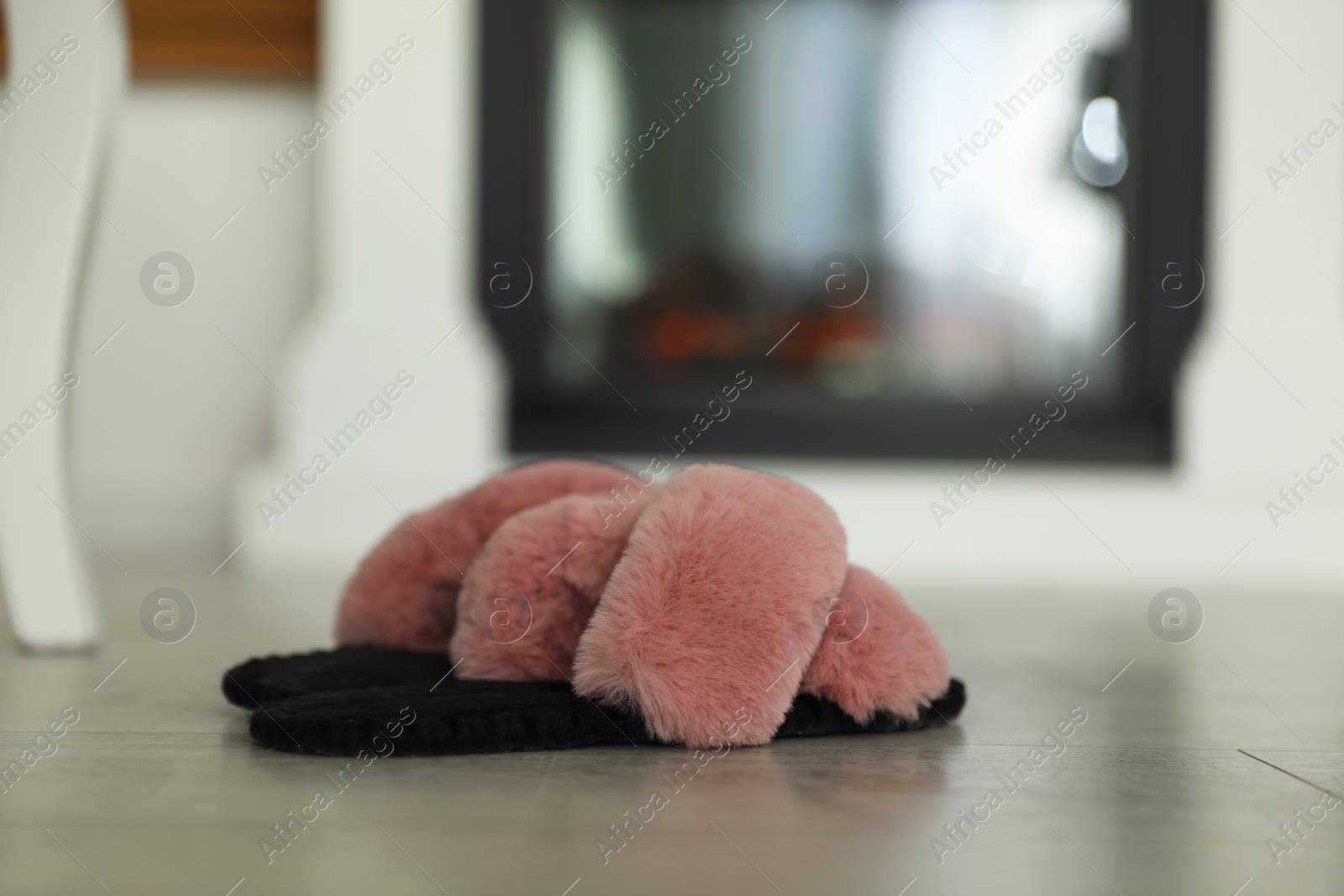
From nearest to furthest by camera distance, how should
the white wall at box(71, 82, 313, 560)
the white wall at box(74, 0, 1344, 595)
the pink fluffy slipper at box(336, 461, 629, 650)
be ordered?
the pink fluffy slipper at box(336, 461, 629, 650)
the white wall at box(74, 0, 1344, 595)
the white wall at box(71, 82, 313, 560)

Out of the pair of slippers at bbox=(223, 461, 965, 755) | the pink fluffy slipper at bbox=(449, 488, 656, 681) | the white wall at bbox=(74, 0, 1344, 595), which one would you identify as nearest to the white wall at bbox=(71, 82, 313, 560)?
the white wall at bbox=(74, 0, 1344, 595)

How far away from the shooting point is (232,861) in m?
0.52

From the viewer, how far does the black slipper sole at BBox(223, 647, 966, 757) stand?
70cm

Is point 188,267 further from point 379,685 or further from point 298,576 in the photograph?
point 379,685

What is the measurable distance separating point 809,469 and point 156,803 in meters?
1.73

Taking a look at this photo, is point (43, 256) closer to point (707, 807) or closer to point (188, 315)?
point (707, 807)

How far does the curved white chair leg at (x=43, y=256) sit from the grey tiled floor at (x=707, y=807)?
108 millimetres

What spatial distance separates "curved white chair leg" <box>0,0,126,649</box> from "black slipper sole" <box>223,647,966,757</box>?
1.01 ft

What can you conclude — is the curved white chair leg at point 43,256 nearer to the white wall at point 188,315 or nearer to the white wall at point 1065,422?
the white wall at point 1065,422

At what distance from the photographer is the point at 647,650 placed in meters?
0.72

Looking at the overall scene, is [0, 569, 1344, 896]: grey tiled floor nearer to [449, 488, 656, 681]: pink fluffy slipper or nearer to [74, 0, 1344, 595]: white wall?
[449, 488, 656, 681]: pink fluffy slipper

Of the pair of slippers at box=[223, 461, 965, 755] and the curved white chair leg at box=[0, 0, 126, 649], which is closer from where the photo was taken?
the pair of slippers at box=[223, 461, 965, 755]

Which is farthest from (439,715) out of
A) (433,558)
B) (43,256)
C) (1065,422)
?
(1065,422)

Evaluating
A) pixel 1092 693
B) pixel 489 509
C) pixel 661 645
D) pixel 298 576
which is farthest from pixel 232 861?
pixel 298 576
